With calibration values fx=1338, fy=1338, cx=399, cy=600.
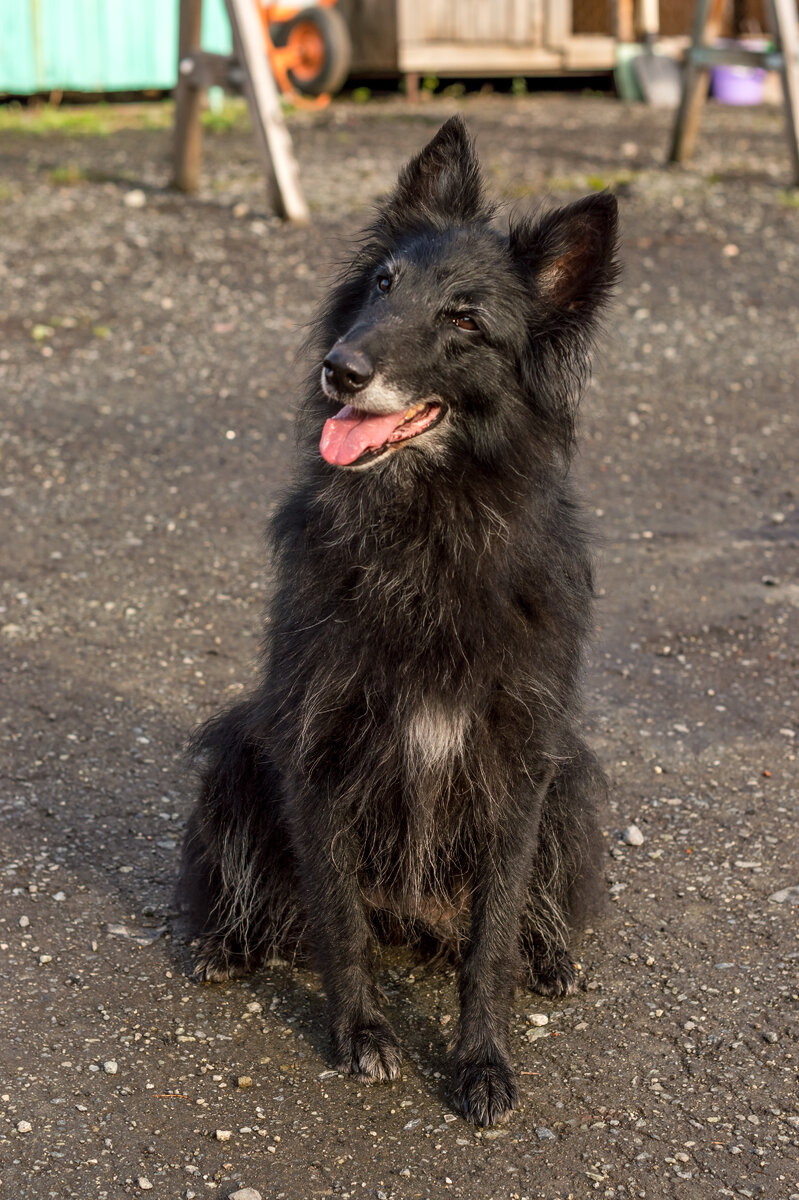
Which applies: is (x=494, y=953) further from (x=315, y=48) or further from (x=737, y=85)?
(x=737, y=85)

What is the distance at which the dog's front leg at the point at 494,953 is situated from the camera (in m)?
3.20

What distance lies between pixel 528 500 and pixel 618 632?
2.50 metres

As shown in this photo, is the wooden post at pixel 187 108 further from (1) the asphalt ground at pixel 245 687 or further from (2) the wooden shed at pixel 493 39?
(2) the wooden shed at pixel 493 39

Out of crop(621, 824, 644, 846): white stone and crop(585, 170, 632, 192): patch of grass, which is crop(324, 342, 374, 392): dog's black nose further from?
crop(585, 170, 632, 192): patch of grass

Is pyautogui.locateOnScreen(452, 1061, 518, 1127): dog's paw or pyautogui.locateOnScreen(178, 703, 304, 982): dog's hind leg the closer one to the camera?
pyautogui.locateOnScreen(452, 1061, 518, 1127): dog's paw

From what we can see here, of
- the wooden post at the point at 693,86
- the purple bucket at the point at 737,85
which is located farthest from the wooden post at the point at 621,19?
the wooden post at the point at 693,86

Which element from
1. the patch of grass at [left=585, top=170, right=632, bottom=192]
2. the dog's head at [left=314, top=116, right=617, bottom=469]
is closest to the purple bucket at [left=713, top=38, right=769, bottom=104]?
the patch of grass at [left=585, top=170, right=632, bottom=192]

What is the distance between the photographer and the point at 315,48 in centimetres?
1422

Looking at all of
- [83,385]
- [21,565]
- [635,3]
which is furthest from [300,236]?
[635,3]

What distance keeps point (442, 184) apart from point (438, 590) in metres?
1.06

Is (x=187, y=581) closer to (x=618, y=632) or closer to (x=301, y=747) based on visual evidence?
(x=618, y=632)

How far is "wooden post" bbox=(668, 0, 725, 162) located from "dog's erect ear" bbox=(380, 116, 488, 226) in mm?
8320

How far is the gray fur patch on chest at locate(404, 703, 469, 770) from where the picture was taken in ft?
10.0

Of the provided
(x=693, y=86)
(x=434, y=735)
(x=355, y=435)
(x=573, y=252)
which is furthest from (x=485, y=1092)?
(x=693, y=86)
